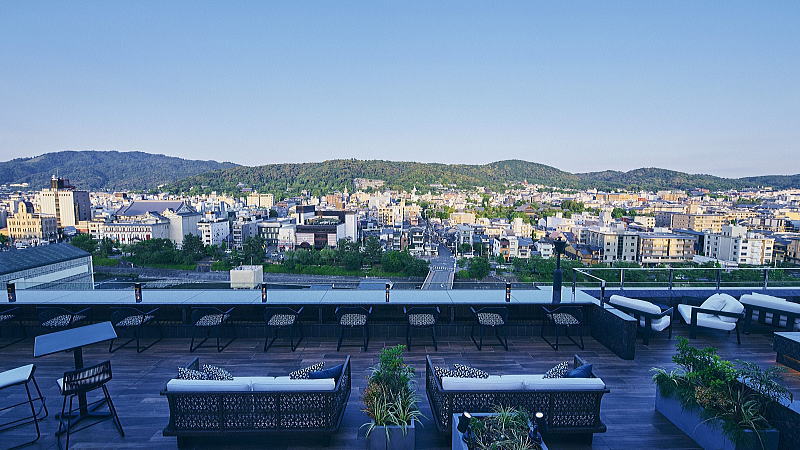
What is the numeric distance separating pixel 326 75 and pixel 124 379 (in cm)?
3786

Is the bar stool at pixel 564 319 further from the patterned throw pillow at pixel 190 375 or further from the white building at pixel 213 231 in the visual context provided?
the white building at pixel 213 231

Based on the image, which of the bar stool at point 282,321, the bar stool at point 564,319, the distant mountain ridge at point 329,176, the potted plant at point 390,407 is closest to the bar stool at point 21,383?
the bar stool at point 282,321

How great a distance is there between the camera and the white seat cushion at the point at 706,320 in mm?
5773

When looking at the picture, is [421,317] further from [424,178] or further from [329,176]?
[424,178]

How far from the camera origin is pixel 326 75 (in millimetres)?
38469

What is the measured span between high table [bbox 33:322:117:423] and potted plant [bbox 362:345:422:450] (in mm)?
2431

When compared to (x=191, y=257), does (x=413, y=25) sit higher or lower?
higher

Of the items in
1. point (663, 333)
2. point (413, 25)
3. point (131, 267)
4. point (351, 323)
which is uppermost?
point (413, 25)

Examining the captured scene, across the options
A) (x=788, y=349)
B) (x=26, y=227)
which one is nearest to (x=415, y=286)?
(x=788, y=349)

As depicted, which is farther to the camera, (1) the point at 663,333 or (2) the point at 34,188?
(2) the point at 34,188

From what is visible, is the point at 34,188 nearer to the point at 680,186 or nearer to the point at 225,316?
the point at 225,316

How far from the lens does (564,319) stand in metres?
5.39

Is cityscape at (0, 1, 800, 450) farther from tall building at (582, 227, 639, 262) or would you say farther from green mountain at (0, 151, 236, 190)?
green mountain at (0, 151, 236, 190)

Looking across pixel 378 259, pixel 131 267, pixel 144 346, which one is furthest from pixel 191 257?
pixel 144 346
